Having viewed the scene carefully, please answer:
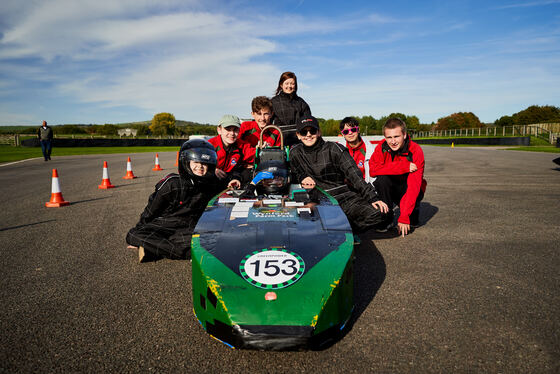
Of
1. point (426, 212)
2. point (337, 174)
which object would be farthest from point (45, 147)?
point (426, 212)

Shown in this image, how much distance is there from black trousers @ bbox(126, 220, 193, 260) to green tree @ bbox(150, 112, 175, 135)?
130 metres

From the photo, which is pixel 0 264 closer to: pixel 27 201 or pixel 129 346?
pixel 129 346

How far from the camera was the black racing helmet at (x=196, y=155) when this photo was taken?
11.8 ft

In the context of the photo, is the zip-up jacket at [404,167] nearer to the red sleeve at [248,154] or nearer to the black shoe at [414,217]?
the black shoe at [414,217]

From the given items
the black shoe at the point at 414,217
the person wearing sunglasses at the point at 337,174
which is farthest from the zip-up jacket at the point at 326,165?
the black shoe at the point at 414,217

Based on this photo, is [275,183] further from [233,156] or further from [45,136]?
[45,136]

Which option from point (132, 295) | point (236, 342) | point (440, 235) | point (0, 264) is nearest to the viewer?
point (236, 342)

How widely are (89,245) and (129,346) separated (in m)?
2.46

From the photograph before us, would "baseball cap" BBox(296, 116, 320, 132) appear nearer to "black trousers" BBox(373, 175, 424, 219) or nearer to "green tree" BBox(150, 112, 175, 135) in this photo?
"black trousers" BBox(373, 175, 424, 219)

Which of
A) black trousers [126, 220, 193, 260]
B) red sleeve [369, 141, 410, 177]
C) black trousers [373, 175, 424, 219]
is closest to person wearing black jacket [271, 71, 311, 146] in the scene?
red sleeve [369, 141, 410, 177]

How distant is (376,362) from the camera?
2010 mm

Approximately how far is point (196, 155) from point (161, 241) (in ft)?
3.16

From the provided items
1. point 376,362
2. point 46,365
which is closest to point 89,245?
Result: point 46,365

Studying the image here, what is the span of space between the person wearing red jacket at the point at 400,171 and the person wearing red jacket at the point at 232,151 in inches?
73.1
